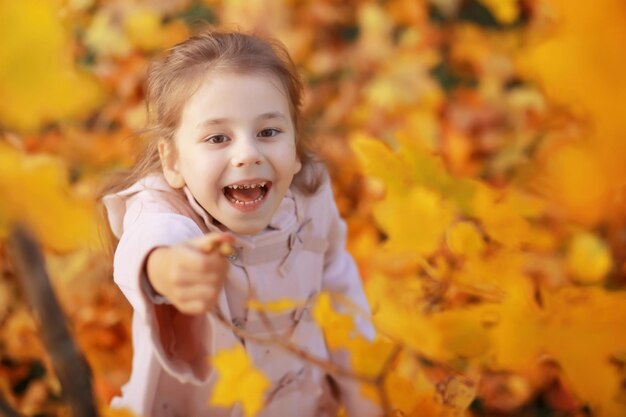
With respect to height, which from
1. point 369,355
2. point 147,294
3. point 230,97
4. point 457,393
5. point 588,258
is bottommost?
point 588,258

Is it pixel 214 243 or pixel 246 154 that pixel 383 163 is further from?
pixel 214 243

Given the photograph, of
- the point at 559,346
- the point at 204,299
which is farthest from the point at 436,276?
the point at 204,299

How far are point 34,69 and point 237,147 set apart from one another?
0.19m

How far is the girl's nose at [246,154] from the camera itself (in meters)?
0.72

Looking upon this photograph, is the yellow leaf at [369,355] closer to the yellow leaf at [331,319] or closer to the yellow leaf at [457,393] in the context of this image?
the yellow leaf at [331,319]

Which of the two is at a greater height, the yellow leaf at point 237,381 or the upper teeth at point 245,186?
the upper teeth at point 245,186

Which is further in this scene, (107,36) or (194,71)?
(107,36)

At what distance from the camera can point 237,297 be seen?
0.80 m

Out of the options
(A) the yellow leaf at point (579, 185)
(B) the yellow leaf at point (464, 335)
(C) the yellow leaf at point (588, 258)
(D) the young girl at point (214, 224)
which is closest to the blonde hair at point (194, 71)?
(D) the young girl at point (214, 224)

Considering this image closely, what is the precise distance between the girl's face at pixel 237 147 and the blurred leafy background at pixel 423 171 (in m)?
0.12

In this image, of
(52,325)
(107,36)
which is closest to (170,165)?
Result: (52,325)

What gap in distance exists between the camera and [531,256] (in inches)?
53.8

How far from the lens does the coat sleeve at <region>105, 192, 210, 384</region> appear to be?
67 cm

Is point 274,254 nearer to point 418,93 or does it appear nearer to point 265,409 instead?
point 265,409
